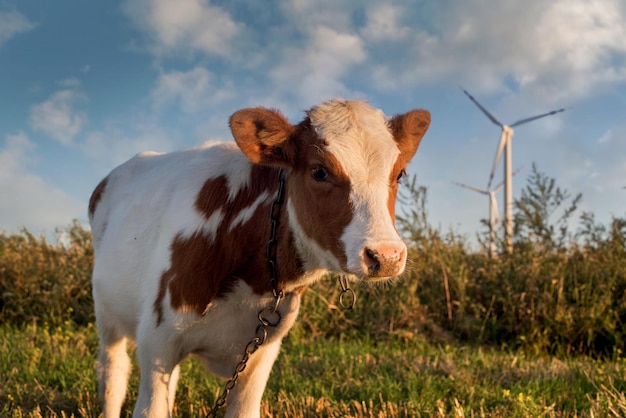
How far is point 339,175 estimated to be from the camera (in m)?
3.39

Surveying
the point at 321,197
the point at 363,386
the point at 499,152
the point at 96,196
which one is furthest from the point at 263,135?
the point at 499,152

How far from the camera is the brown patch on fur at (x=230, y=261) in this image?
12.4ft

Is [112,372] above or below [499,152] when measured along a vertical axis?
below

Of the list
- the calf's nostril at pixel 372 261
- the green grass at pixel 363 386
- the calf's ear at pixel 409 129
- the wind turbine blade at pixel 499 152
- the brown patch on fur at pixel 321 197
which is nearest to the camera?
the calf's nostril at pixel 372 261

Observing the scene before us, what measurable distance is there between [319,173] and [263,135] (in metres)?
0.44

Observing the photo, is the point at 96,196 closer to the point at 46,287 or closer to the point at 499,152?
the point at 46,287

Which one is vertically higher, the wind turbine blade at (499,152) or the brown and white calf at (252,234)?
the wind turbine blade at (499,152)

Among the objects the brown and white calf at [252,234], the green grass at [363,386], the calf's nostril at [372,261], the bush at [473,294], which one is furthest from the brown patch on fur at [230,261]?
the bush at [473,294]

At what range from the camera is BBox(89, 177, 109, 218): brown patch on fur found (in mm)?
5859

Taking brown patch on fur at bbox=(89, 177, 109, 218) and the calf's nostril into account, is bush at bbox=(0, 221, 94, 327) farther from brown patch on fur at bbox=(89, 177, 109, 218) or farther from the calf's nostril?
the calf's nostril

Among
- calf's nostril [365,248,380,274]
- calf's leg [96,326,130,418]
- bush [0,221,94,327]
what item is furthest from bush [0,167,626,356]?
calf's nostril [365,248,380,274]

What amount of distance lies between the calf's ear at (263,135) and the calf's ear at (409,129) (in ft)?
2.32

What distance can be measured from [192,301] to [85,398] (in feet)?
7.87

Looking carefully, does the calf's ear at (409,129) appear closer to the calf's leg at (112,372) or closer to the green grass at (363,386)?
the green grass at (363,386)
